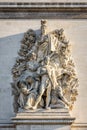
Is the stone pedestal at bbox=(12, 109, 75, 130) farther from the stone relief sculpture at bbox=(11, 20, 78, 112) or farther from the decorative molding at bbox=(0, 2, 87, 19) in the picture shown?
the decorative molding at bbox=(0, 2, 87, 19)

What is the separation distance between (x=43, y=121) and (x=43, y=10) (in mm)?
2641

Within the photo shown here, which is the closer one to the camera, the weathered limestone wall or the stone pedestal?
the stone pedestal

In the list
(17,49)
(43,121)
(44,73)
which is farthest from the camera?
(17,49)

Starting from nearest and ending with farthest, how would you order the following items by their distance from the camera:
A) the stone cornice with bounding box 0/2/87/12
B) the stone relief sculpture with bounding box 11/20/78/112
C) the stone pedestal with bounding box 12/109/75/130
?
the stone pedestal with bounding box 12/109/75/130
the stone relief sculpture with bounding box 11/20/78/112
the stone cornice with bounding box 0/2/87/12

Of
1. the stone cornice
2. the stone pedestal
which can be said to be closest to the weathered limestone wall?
the stone cornice

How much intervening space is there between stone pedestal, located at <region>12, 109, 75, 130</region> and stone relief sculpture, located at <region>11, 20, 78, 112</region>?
0.20 metres

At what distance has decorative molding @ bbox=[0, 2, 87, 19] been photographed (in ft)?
43.7

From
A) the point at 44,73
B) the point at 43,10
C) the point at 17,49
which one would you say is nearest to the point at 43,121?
the point at 44,73

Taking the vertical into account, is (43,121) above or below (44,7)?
below

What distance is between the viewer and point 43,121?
12.3 meters

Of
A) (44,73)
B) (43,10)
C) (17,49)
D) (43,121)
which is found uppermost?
(43,10)

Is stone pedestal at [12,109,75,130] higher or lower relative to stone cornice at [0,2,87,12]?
lower

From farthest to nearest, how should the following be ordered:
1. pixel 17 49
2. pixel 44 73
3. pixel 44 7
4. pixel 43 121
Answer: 1. pixel 44 7
2. pixel 17 49
3. pixel 44 73
4. pixel 43 121

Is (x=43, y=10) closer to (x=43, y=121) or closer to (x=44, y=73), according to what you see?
(x=44, y=73)
